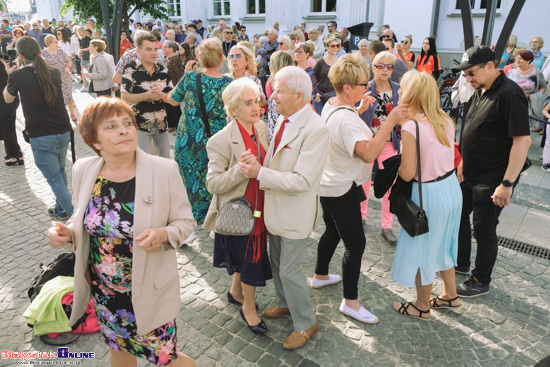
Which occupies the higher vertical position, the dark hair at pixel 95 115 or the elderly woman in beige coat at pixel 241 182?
the dark hair at pixel 95 115

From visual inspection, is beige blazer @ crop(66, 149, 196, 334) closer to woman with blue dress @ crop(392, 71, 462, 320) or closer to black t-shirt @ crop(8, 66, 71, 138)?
woman with blue dress @ crop(392, 71, 462, 320)

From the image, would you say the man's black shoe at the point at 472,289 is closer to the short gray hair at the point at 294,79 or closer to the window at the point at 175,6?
the short gray hair at the point at 294,79

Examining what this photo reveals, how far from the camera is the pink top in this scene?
2.79 m

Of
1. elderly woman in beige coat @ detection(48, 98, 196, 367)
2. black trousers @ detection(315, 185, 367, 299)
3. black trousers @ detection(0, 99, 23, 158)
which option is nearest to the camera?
elderly woman in beige coat @ detection(48, 98, 196, 367)

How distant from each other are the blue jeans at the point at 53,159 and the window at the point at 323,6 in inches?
606

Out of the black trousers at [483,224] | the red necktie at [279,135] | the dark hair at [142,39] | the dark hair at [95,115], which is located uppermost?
the dark hair at [142,39]

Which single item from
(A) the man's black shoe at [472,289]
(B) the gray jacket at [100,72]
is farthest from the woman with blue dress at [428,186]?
(B) the gray jacket at [100,72]

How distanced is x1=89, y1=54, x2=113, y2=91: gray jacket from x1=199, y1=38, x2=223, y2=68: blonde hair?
601cm

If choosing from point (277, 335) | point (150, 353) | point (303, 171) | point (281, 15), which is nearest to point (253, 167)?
point (303, 171)

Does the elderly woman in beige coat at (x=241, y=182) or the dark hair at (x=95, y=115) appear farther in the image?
the elderly woman in beige coat at (x=241, y=182)

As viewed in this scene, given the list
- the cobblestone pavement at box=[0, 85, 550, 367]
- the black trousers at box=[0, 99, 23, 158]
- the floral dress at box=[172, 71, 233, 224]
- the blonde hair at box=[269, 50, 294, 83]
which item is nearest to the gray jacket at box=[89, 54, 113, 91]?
the black trousers at box=[0, 99, 23, 158]

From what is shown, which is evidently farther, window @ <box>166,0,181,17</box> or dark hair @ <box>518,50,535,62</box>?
window @ <box>166,0,181,17</box>

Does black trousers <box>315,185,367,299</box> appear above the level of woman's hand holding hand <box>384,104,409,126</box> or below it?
below

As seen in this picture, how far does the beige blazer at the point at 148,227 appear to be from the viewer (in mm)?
2059
